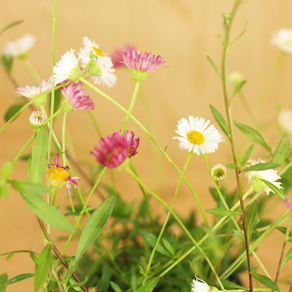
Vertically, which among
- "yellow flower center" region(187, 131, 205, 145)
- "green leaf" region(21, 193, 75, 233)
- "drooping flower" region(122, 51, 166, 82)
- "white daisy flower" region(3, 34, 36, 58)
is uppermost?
"white daisy flower" region(3, 34, 36, 58)

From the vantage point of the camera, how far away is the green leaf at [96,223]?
17 centimetres

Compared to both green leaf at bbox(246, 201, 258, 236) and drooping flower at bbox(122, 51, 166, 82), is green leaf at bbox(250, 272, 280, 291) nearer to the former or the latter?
green leaf at bbox(246, 201, 258, 236)

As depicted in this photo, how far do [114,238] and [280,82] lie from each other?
0.33 m

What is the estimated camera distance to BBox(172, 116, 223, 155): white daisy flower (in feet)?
0.62

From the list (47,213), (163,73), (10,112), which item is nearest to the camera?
(47,213)

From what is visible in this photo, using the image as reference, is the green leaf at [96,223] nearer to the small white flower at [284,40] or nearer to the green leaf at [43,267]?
the green leaf at [43,267]

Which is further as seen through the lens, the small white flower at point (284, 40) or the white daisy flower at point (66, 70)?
the small white flower at point (284, 40)

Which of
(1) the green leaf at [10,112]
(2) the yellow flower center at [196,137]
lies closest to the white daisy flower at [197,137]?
(2) the yellow flower center at [196,137]

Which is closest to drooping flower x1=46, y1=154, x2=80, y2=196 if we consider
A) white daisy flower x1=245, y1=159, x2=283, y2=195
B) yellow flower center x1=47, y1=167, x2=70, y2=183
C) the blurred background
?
yellow flower center x1=47, y1=167, x2=70, y2=183

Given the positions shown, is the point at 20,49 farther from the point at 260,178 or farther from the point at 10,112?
the point at 260,178

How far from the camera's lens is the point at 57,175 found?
18 cm

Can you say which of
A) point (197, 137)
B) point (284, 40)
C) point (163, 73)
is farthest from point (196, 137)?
point (163, 73)

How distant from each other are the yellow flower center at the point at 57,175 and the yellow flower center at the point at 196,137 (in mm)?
79

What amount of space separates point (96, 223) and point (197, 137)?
0.08 meters
